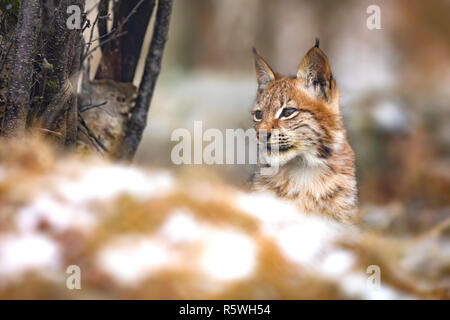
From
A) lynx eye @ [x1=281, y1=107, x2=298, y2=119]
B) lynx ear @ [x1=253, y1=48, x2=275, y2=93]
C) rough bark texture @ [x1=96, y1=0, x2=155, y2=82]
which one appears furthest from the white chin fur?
rough bark texture @ [x1=96, y1=0, x2=155, y2=82]

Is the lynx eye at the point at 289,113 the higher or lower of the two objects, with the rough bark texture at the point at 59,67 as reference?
lower

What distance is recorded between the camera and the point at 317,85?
9.33 ft

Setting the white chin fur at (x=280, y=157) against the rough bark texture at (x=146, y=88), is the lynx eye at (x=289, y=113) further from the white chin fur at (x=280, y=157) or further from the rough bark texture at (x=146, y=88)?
the rough bark texture at (x=146, y=88)

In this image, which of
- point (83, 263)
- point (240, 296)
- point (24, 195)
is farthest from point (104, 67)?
point (240, 296)

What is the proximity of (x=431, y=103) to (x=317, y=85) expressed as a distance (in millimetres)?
3689

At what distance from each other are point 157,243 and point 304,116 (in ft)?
3.73

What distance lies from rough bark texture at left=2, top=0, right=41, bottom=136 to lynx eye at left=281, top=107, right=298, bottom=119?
1410 millimetres

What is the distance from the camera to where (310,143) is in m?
2.80

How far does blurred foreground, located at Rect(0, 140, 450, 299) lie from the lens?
6.82 ft

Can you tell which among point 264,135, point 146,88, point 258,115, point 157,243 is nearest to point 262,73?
point 258,115

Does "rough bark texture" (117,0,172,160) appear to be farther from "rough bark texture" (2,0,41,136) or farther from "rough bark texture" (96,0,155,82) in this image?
"rough bark texture" (2,0,41,136)

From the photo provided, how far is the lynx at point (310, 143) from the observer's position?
109 inches

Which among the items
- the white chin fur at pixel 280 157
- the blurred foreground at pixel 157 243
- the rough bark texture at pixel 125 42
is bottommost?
the blurred foreground at pixel 157 243

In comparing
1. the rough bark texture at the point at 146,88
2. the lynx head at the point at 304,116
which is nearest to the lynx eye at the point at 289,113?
the lynx head at the point at 304,116
